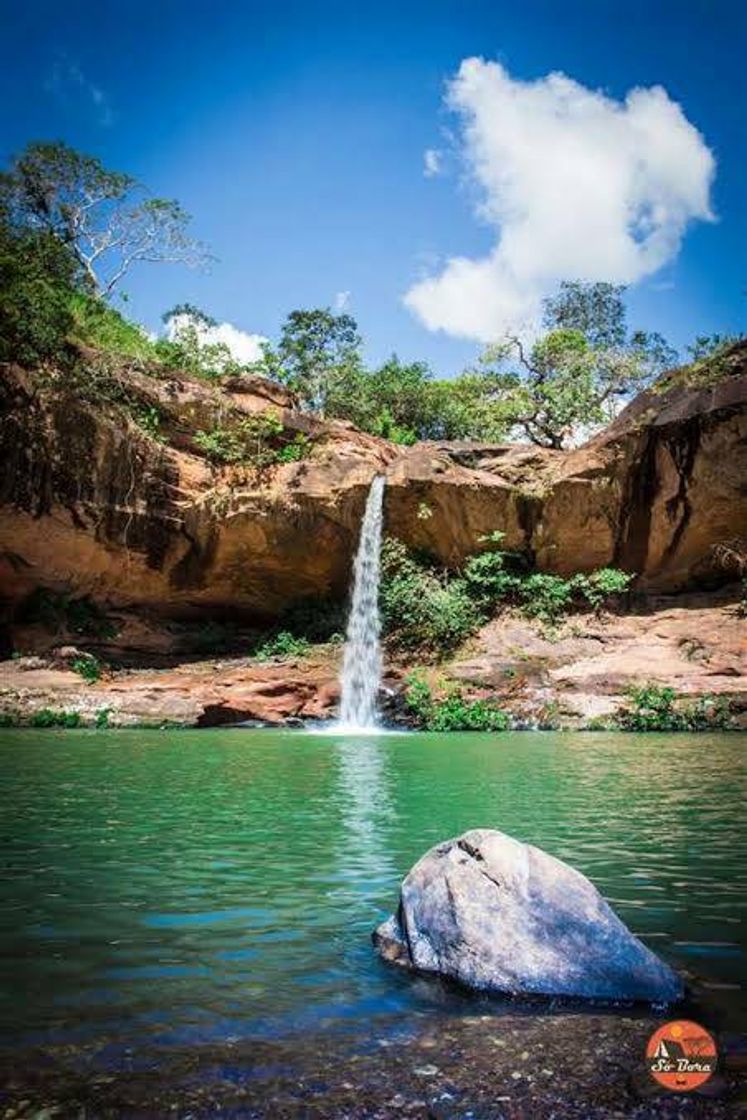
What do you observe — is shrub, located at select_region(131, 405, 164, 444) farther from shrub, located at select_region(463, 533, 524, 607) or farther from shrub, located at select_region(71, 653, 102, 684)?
shrub, located at select_region(463, 533, 524, 607)

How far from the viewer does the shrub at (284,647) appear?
24844 mm

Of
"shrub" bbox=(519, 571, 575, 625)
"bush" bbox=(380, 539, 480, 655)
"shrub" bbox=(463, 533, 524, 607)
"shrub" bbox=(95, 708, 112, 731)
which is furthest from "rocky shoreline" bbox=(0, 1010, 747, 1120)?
"shrub" bbox=(463, 533, 524, 607)


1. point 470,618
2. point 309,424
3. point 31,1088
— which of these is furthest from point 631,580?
point 31,1088

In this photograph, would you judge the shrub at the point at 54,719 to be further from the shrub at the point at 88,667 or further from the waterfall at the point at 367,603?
the waterfall at the point at 367,603

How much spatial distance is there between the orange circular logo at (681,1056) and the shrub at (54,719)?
59.2 feet

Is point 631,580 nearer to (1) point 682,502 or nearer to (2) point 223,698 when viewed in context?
(1) point 682,502

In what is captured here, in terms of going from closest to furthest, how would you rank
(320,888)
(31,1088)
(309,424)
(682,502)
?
1. (31,1088)
2. (320,888)
3. (682,502)
4. (309,424)

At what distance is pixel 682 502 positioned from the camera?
2395 cm

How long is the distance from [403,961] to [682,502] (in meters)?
22.7

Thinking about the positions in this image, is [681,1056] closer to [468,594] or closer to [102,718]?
[102,718]

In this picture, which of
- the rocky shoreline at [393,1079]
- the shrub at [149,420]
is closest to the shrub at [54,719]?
the shrub at [149,420]

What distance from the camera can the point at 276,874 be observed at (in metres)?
5.18

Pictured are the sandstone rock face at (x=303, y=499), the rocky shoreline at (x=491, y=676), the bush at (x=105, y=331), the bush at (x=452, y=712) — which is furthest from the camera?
the bush at (x=105, y=331)

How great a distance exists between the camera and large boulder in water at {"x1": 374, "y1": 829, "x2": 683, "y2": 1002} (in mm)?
3211
